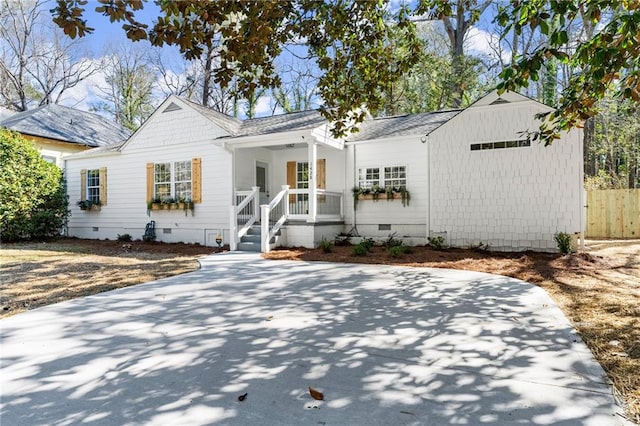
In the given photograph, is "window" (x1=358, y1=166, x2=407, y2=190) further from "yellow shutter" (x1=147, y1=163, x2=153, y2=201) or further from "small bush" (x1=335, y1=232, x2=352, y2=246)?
"yellow shutter" (x1=147, y1=163, x2=153, y2=201)

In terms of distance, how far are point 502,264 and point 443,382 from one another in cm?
560

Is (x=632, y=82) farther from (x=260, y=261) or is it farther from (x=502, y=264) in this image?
(x=260, y=261)

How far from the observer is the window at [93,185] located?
14.0 meters

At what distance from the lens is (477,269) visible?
6.95 metres

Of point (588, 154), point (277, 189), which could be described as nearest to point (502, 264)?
point (277, 189)

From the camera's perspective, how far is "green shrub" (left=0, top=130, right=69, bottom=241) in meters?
11.9

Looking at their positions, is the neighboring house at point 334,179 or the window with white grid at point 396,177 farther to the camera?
the window with white grid at point 396,177

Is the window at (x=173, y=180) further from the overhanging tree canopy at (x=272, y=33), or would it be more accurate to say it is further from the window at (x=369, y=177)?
the overhanging tree canopy at (x=272, y=33)

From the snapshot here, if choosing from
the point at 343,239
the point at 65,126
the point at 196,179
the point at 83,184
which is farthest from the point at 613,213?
the point at 65,126

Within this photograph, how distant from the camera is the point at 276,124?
12391 mm

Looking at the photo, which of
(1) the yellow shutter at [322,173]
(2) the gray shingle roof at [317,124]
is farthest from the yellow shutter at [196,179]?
(1) the yellow shutter at [322,173]

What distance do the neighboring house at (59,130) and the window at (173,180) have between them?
18.6 ft

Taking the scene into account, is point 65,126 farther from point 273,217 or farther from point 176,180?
point 273,217

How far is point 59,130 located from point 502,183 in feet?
59.0
